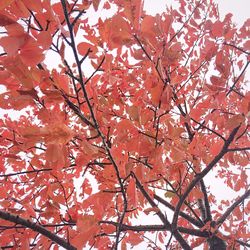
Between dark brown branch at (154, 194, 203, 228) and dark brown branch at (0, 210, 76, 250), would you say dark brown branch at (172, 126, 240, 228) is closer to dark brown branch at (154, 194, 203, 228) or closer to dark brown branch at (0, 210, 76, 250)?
dark brown branch at (154, 194, 203, 228)

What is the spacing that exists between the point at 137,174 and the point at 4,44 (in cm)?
93

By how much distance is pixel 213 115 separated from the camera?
5.75 ft

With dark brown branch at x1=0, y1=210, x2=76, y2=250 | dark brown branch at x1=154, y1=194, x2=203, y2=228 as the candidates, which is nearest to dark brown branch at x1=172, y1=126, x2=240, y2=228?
dark brown branch at x1=154, y1=194, x2=203, y2=228

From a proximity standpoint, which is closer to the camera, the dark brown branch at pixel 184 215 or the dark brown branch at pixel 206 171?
the dark brown branch at pixel 206 171

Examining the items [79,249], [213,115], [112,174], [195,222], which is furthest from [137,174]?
[195,222]

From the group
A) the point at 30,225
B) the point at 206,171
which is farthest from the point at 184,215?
the point at 30,225

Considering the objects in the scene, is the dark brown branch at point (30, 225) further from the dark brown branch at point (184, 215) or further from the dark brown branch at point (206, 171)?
the dark brown branch at point (184, 215)

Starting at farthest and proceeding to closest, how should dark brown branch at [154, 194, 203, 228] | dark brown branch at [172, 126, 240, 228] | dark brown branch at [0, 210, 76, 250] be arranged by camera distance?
dark brown branch at [154, 194, 203, 228] → dark brown branch at [172, 126, 240, 228] → dark brown branch at [0, 210, 76, 250]

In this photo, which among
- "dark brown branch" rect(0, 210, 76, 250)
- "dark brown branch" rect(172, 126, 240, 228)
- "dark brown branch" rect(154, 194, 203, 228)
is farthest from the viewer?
"dark brown branch" rect(154, 194, 203, 228)

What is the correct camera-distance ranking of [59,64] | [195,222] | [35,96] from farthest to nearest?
[195,222], [59,64], [35,96]

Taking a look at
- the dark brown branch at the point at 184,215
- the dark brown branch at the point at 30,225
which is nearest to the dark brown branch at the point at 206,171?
the dark brown branch at the point at 184,215

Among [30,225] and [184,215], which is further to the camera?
[184,215]

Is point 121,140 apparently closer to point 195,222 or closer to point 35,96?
point 35,96

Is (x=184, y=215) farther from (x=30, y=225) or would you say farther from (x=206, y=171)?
(x=30, y=225)
